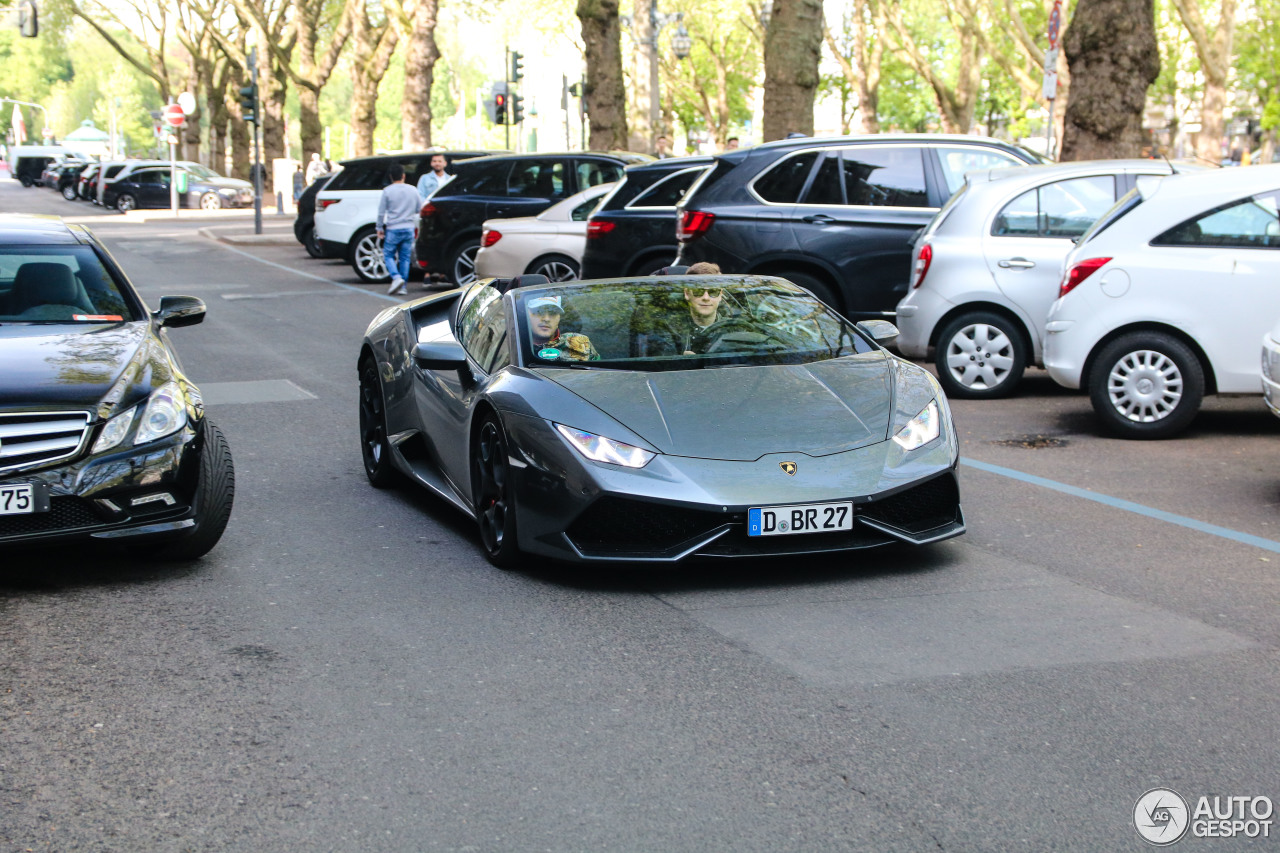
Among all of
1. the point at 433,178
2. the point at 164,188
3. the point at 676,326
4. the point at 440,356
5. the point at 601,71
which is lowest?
the point at 440,356

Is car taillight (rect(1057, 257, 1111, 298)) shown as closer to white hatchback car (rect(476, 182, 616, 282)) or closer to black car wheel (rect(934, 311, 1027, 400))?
black car wheel (rect(934, 311, 1027, 400))

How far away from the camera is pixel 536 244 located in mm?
18453

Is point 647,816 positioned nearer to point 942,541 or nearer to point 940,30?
point 942,541

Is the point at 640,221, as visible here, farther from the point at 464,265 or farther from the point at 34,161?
the point at 34,161

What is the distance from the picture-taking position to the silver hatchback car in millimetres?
11219

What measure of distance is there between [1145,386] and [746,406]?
4144mm

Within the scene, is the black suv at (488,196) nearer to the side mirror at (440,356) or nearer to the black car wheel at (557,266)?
the black car wheel at (557,266)

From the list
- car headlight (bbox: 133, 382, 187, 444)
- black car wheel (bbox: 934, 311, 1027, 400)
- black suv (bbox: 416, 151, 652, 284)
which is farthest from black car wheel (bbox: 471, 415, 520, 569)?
black suv (bbox: 416, 151, 652, 284)

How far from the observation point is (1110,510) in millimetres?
7500

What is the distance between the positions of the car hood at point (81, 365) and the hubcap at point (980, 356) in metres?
6.29

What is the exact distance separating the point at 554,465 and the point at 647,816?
2415 millimetres

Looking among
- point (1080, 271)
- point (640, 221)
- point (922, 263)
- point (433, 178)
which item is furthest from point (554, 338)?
point (433, 178)

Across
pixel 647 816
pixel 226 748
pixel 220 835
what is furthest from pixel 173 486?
pixel 647 816

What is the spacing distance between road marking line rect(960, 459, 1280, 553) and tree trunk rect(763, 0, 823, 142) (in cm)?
1659
